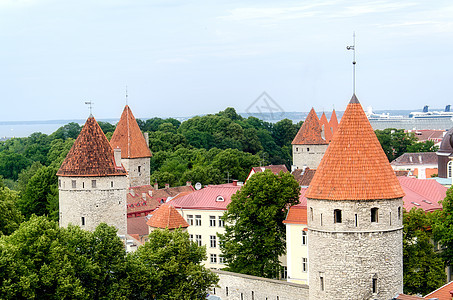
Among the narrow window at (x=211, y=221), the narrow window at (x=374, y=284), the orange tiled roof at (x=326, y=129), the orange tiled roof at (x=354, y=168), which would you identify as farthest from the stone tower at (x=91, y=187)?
the orange tiled roof at (x=326, y=129)

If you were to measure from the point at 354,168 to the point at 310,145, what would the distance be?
2011 inches

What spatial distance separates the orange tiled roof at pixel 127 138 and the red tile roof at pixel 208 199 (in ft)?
56.4

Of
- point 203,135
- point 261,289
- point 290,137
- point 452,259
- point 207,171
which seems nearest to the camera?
point 261,289

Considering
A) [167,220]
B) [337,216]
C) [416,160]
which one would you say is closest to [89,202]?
[167,220]

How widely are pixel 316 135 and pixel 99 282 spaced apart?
168ft

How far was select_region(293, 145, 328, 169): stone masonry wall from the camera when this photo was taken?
78938 millimetres

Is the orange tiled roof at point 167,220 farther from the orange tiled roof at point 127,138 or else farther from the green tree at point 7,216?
the orange tiled roof at point 127,138

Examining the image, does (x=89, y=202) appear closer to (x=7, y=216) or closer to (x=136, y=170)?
(x=7, y=216)

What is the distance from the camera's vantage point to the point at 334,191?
28047mm

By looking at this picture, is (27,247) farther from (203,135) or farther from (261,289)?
(203,135)

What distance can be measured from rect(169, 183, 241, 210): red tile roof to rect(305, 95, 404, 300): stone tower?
75.2 ft

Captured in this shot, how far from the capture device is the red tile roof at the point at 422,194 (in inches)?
1745

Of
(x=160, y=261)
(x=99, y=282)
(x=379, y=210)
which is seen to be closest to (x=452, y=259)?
(x=379, y=210)

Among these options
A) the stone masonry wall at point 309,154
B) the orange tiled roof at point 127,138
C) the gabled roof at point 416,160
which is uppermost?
the orange tiled roof at point 127,138
